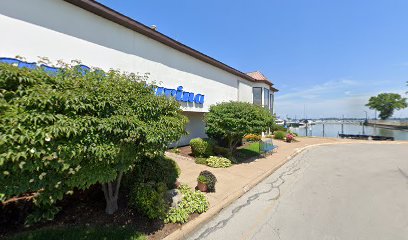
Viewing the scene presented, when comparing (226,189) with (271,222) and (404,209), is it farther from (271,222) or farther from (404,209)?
(404,209)

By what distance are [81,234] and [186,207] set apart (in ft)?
7.97

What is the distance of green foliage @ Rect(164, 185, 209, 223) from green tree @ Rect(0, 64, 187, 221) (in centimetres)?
197

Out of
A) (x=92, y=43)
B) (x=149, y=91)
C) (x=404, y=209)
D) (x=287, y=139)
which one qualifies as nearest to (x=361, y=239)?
(x=404, y=209)

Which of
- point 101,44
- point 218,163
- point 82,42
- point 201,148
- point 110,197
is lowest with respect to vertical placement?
point 218,163

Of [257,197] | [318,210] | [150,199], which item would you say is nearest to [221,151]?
[257,197]

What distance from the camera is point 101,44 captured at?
898 centimetres

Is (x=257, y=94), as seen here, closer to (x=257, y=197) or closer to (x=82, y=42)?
(x=257, y=197)

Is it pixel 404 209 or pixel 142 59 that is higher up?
pixel 142 59

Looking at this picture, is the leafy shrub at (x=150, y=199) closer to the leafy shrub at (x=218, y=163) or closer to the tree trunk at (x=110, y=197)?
the tree trunk at (x=110, y=197)

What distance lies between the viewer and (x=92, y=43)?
8648mm

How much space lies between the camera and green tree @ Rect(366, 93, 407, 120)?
77125 mm

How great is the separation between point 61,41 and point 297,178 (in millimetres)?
11426

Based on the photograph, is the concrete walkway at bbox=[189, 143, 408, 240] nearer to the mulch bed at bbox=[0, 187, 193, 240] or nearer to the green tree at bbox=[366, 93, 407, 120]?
the mulch bed at bbox=[0, 187, 193, 240]

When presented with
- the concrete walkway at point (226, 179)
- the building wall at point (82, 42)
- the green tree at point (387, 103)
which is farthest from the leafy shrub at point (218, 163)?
the green tree at point (387, 103)
